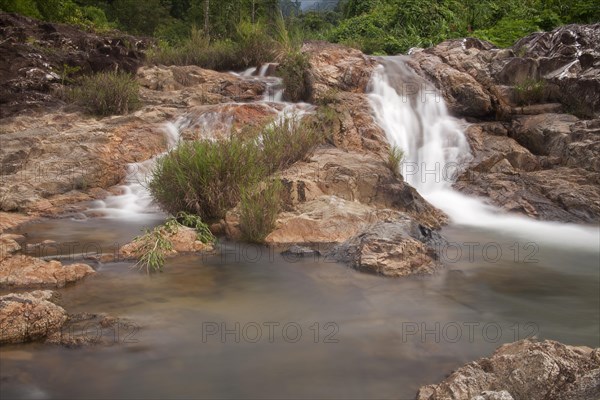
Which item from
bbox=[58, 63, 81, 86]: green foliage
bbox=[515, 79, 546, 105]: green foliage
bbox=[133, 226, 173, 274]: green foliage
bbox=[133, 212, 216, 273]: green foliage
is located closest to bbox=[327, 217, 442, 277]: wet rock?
bbox=[133, 212, 216, 273]: green foliage

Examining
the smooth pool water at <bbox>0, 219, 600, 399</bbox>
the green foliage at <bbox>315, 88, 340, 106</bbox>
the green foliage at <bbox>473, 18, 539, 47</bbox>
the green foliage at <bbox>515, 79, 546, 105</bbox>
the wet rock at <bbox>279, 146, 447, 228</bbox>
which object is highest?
the green foliage at <bbox>473, 18, 539, 47</bbox>

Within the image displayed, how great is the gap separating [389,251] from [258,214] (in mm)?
1619

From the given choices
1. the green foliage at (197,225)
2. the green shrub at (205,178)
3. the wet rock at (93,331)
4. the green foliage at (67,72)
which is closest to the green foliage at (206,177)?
the green shrub at (205,178)

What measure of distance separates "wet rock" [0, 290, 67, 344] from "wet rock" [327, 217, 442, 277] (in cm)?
288

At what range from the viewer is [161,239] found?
18.7ft

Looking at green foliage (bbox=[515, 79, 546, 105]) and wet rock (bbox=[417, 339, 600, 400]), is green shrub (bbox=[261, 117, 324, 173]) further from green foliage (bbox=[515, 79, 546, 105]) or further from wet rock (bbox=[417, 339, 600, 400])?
green foliage (bbox=[515, 79, 546, 105])

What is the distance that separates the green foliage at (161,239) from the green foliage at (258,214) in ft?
1.40

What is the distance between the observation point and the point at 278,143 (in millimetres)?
7852

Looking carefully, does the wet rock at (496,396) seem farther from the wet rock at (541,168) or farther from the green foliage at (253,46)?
the green foliage at (253,46)

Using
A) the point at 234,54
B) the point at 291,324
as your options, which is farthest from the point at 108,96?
the point at 291,324

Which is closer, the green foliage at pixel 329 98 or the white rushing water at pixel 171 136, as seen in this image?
the white rushing water at pixel 171 136

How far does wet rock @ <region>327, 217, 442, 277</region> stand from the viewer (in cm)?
543

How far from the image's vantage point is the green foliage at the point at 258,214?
6207 millimetres

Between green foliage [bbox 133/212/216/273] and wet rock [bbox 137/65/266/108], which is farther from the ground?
wet rock [bbox 137/65/266/108]
